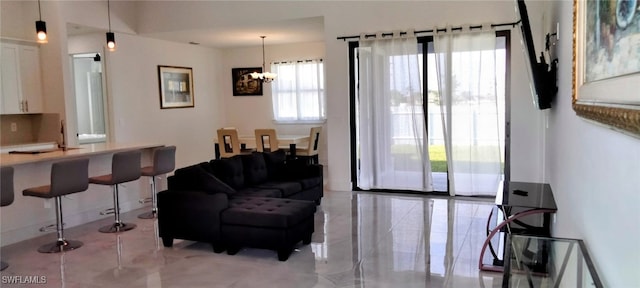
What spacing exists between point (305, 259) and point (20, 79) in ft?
17.6

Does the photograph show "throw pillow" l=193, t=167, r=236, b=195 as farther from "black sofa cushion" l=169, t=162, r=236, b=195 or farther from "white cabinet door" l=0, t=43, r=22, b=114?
"white cabinet door" l=0, t=43, r=22, b=114

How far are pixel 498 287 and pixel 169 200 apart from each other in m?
3.07

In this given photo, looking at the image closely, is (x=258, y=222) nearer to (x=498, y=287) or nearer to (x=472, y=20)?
→ (x=498, y=287)

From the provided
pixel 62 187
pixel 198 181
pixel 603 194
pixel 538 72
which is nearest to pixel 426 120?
pixel 538 72

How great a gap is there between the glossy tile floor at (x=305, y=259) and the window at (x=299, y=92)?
456 centimetres

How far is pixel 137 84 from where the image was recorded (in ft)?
27.0

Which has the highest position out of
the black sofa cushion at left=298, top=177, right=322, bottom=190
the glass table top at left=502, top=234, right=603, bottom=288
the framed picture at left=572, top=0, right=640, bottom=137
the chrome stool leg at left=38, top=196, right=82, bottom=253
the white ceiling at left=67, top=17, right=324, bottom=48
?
the white ceiling at left=67, top=17, right=324, bottom=48

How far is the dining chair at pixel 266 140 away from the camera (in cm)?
790

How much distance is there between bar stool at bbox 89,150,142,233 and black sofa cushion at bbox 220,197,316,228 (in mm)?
1458

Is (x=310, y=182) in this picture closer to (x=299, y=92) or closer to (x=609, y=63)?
(x=299, y=92)

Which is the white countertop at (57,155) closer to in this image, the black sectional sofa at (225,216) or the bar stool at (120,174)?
the bar stool at (120,174)

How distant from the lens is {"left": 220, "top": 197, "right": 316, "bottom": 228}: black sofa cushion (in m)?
4.02

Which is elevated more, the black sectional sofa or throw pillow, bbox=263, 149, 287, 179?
throw pillow, bbox=263, 149, 287, 179

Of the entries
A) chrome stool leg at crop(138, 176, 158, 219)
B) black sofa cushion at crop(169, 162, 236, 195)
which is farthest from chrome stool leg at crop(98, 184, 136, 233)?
black sofa cushion at crop(169, 162, 236, 195)
